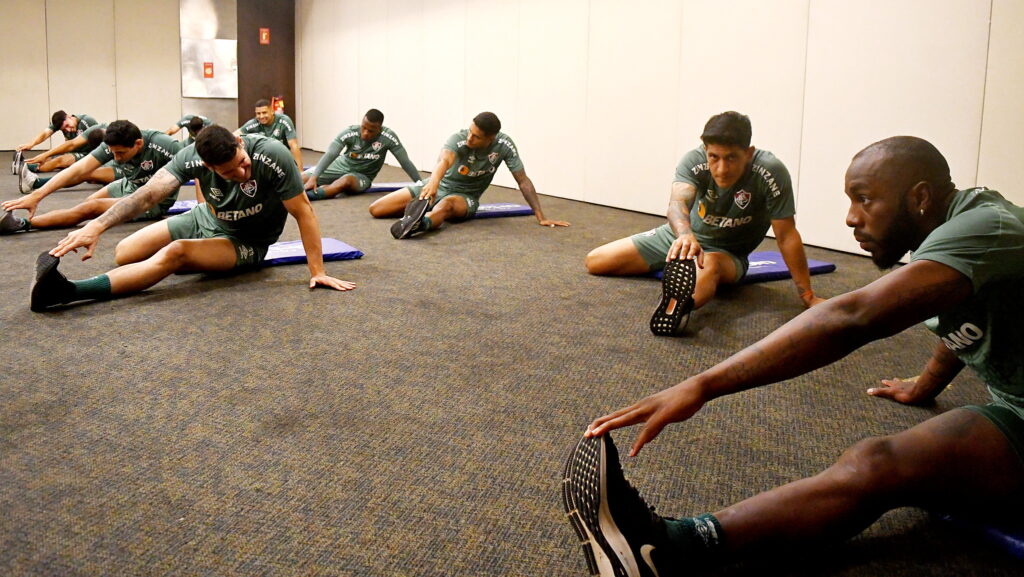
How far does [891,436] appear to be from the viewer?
153 centimetres

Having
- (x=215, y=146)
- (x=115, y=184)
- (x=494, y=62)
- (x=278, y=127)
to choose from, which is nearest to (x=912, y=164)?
(x=215, y=146)

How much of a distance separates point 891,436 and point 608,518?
0.58 metres

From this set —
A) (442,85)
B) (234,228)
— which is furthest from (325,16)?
(234,228)

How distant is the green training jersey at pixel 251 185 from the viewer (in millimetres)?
3729

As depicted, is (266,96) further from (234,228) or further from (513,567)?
(513,567)

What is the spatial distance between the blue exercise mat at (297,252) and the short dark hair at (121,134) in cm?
123

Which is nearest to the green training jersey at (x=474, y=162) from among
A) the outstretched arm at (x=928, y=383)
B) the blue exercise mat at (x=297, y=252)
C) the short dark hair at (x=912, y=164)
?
the blue exercise mat at (x=297, y=252)

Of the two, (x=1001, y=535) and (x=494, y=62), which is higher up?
(x=494, y=62)

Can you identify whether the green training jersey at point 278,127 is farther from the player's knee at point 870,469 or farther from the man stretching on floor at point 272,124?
the player's knee at point 870,469

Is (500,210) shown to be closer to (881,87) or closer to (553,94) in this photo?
(553,94)

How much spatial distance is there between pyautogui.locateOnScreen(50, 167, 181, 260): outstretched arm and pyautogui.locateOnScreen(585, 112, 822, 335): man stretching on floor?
7.62 feet

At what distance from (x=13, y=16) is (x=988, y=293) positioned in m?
13.4

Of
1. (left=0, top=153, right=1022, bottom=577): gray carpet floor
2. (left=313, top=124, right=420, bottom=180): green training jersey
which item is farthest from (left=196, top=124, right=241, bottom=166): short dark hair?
(left=313, top=124, right=420, bottom=180): green training jersey

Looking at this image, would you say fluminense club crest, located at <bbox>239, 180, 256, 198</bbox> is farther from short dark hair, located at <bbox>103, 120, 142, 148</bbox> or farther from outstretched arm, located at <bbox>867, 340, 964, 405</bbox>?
outstretched arm, located at <bbox>867, 340, 964, 405</bbox>
